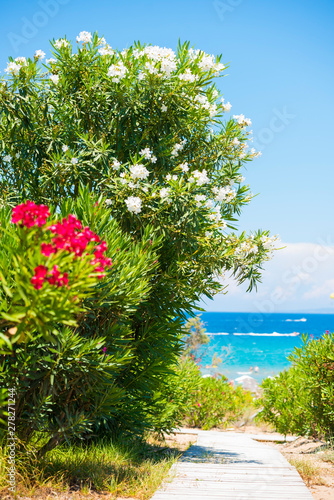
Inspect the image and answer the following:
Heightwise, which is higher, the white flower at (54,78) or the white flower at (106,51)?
the white flower at (106,51)

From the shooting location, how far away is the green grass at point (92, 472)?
385 centimetres

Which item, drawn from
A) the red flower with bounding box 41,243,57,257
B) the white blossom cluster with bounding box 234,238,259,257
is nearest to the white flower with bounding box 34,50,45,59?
the white blossom cluster with bounding box 234,238,259,257

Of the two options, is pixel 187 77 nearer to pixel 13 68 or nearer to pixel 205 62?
pixel 205 62

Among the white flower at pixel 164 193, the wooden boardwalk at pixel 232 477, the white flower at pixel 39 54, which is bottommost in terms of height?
the wooden boardwalk at pixel 232 477

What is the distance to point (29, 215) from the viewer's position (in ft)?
8.71

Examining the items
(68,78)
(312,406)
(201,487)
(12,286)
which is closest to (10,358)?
(12,286)

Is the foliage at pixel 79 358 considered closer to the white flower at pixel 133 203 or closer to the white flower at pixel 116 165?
the white flower at pixel 133 203

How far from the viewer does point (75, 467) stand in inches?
172

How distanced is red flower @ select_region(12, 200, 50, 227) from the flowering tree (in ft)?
8.43

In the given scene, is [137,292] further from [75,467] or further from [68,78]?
[68,78]

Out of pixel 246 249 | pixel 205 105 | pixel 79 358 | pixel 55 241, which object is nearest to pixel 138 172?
pixel 205 105

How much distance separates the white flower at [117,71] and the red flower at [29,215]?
3.53 meters

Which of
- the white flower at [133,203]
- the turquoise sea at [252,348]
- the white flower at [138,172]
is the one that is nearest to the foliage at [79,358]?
the white flower at [133,203]

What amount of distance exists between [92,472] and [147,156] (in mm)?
3800
